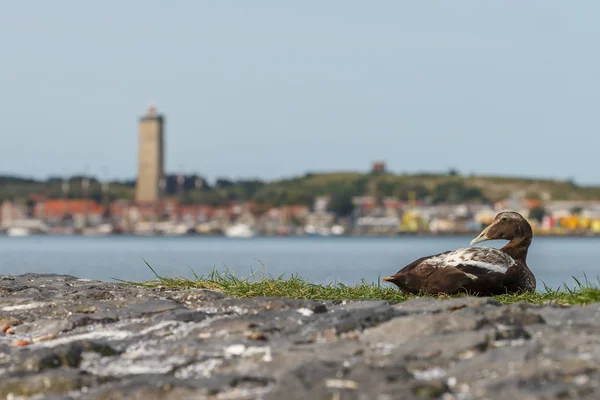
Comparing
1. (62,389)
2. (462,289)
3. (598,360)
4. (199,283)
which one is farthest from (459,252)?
(62,389)

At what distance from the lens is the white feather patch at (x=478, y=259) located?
11.9 meters

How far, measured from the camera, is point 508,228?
13.1 meters

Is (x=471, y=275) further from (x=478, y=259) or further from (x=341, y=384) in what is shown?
(x=341, y=384)

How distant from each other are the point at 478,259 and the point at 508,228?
1.29 metres

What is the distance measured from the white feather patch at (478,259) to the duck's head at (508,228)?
29.7 inches

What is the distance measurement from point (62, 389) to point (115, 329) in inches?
79.6

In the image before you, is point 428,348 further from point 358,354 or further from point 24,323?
point 24,323

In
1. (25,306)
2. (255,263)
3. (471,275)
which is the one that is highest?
A: (471,275)

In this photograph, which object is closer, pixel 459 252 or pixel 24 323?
pixel 24 323

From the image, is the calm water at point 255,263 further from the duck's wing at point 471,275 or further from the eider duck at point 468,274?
the duck's wing at point 471,275

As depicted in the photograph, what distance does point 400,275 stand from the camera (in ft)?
40.0

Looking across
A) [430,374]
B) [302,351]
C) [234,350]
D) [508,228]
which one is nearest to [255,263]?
[508,228]

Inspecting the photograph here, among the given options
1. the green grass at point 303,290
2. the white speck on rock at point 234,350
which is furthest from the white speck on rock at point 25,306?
the white speck on rock at point 234,350

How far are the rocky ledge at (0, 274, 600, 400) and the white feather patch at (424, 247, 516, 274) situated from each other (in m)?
2.02
